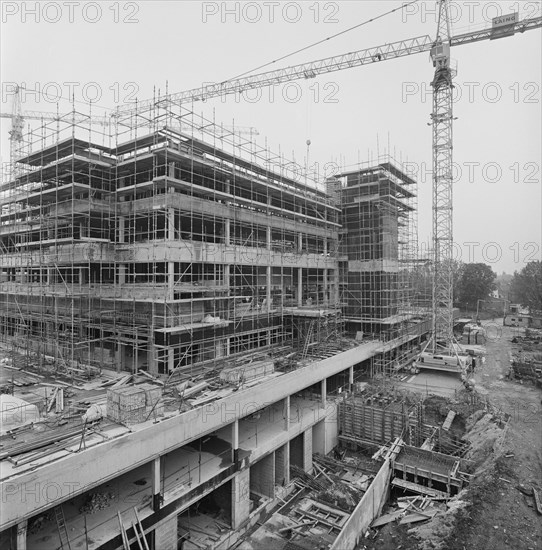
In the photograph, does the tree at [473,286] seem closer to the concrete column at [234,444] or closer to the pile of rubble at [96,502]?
the concrete column at [234,444]

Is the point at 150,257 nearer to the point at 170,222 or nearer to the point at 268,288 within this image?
the point at 170,222

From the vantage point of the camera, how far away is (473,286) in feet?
220

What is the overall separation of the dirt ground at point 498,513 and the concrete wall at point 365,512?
0.46 metres

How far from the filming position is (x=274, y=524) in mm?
14859

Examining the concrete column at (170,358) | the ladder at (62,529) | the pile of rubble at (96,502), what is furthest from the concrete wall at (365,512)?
the concrete column at (170,358)

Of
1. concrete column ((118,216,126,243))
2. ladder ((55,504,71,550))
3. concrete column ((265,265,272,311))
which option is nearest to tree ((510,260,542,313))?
concrete column ((265,265,272,311))

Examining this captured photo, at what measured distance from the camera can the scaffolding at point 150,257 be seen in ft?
60.1

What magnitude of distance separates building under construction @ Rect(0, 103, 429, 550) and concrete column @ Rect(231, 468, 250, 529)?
7cm

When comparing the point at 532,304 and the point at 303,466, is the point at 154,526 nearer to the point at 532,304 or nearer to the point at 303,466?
the point at 303,466

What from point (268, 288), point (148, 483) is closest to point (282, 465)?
point (148, 483)

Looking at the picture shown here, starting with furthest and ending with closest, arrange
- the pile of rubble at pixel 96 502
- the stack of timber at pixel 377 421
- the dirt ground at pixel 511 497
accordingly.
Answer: the stack of timber at pixel 377 421
the pile of rubble at pixel 96 502
the dirt ground at pixel 511 497

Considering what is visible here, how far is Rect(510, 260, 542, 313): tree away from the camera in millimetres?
55312

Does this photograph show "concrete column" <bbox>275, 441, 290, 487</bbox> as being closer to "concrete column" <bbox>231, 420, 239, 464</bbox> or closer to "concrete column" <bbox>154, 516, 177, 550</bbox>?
"concrete column" <bbox>231, 420, 239, 464</bbox>

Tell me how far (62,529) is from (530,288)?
69.1 metres
